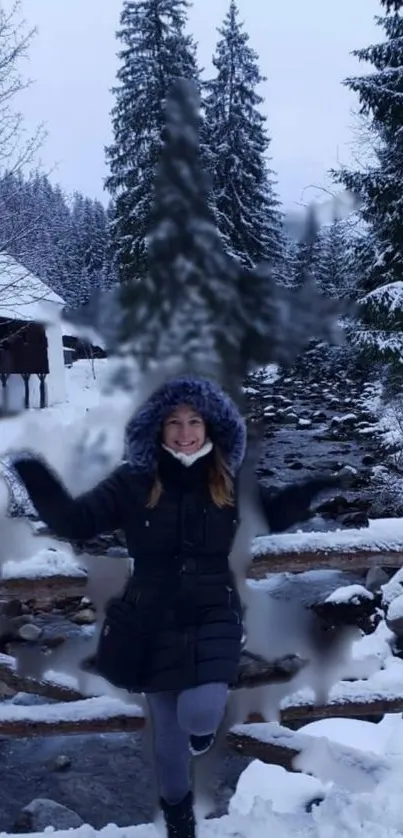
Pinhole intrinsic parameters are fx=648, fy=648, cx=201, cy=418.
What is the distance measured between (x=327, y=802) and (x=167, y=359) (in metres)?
9.93

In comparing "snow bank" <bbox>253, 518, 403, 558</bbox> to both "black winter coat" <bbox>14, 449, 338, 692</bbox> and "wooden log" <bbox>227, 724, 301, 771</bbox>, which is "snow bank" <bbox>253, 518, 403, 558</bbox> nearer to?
A: "black winter coat" <bbox>14, 449, 338, 692</bbox>

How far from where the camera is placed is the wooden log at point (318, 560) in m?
2.91

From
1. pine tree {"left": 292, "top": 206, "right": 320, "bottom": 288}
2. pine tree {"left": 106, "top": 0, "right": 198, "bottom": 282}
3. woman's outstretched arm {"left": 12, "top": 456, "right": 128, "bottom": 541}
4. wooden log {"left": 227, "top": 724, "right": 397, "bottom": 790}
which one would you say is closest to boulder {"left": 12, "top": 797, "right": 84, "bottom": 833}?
wooden log {"left": 227, "top": 724, "right": 397, "bottom": 790}

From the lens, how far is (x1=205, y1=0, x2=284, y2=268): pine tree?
66.0 feet

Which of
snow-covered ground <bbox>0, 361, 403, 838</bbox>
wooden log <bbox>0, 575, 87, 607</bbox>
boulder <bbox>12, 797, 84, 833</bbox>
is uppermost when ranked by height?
wooden log <bbox>0, 575, 87, 607</bbox>

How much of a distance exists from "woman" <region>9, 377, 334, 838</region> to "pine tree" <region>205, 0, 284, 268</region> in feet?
56.7

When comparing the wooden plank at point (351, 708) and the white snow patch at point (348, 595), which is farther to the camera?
the white snow patch at point (348, 595)

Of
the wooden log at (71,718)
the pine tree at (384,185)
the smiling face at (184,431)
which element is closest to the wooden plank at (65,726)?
the wooden log at (71,718)

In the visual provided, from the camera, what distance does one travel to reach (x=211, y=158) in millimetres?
18391

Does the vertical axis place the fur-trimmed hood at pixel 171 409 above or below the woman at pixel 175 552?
above

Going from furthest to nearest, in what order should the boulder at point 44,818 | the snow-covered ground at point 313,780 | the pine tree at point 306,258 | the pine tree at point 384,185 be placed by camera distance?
the pine tree at point 306,258
the pine tree at point 384,185
the boulder at point 44,818
the snow-covered ground at point 313,780

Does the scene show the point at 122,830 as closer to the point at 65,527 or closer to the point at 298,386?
the point at 65,527

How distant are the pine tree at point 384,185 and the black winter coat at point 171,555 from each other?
11.3m

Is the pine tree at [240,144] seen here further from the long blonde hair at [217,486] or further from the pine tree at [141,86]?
the long blonde hair at [217,486]
